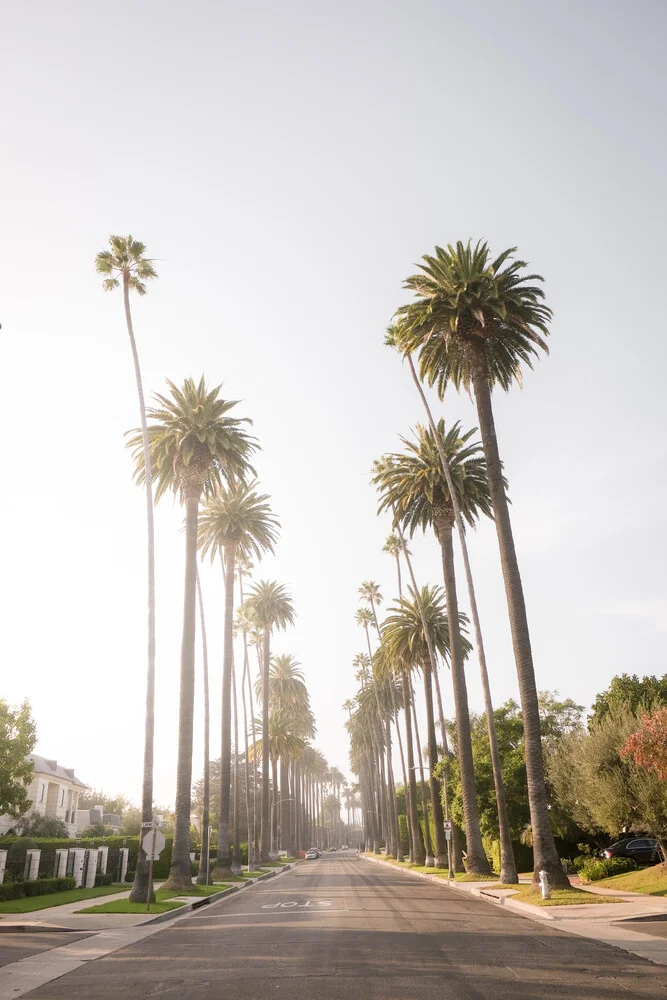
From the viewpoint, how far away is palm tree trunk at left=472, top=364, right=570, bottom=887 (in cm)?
Answer: 2422

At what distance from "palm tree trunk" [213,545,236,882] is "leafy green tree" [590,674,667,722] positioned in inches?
854

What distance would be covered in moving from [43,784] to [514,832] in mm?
50070

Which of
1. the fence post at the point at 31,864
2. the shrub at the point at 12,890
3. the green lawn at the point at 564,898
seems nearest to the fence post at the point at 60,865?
the fence post at the point at 31,864

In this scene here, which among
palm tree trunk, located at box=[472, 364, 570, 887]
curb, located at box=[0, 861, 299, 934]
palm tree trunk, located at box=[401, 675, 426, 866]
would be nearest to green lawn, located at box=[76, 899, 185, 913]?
curb, located at box=[0, 861, 299, 934]

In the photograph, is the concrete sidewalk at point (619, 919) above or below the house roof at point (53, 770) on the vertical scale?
below

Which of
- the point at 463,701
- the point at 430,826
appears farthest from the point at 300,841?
the point at 463,701

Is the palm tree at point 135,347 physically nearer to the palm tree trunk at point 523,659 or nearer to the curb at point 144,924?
the curb at point 144,924

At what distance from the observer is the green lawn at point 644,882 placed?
24.7 meters

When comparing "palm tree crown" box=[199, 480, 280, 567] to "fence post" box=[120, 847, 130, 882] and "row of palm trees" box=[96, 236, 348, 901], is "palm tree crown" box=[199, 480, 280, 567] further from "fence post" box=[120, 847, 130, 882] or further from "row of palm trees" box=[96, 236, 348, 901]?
"fence post" box=[120, 847, 130, 882]

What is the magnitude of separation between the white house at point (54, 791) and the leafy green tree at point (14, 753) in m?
15.0

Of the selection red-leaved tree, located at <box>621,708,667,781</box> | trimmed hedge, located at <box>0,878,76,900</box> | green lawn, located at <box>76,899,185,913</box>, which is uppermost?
red-leaved tree, located at <box>621,708,667,781</box>

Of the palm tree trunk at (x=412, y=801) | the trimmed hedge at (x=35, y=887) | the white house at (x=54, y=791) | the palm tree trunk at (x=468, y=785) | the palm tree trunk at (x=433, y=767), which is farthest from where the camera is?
the white house at (x=54, y=791)

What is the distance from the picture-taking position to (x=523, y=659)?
26031 millimetres

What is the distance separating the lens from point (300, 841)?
460 feet
